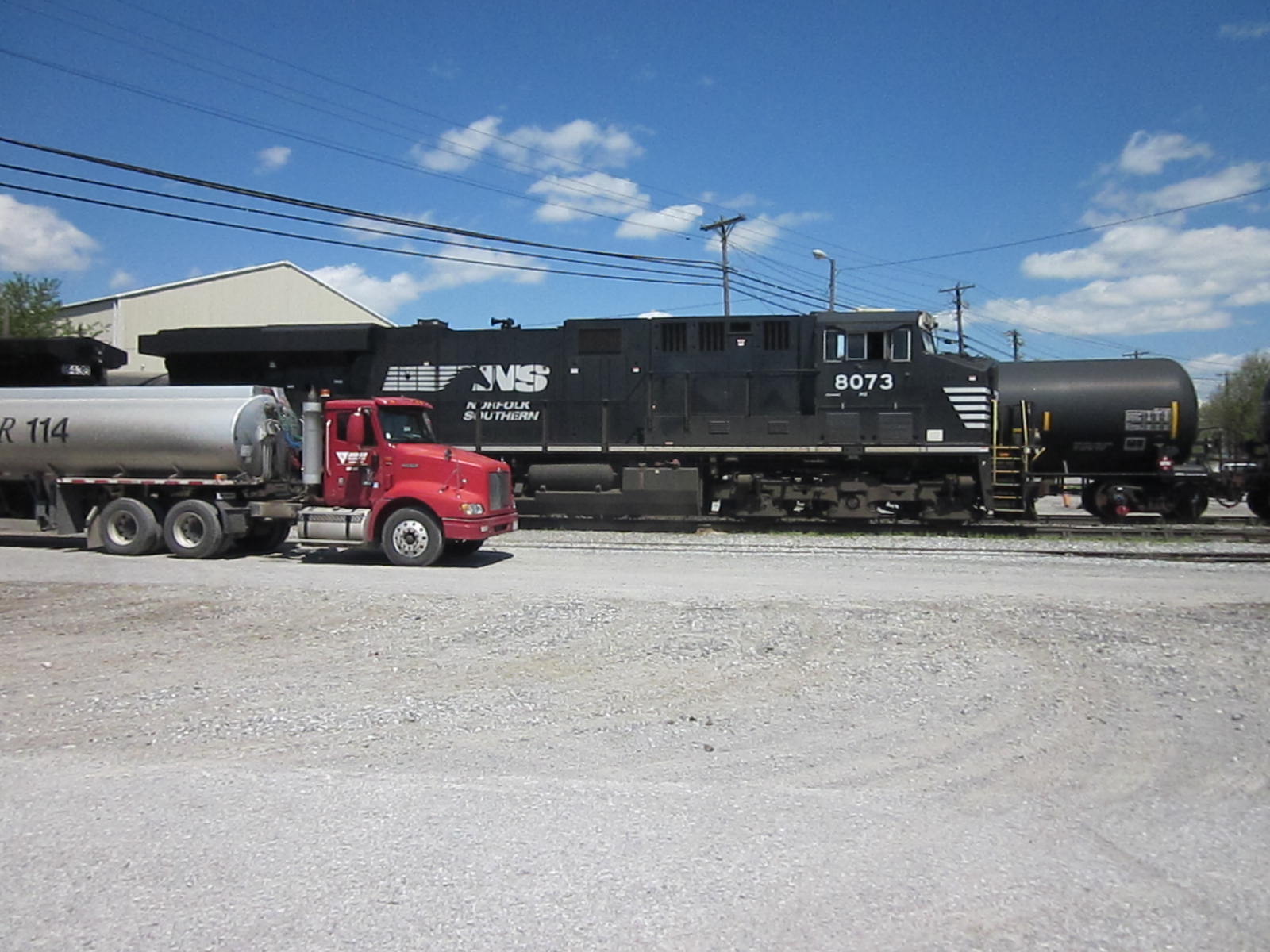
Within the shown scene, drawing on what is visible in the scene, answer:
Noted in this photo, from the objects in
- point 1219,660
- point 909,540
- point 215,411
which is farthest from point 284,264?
point 1219,660

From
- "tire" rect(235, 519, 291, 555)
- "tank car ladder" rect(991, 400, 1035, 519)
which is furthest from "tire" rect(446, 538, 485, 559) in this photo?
"tank car ladder" rect(991, 400, 1035, 519)

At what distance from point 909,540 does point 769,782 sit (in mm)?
11641

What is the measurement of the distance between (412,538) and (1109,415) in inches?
545

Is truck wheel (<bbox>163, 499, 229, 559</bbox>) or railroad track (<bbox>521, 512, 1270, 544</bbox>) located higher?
truck wheel (<bbox>163, 499, 229, 559</bbox>)

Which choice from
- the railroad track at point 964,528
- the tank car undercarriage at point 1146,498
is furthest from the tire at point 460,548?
the tank car undercarriage at point 1146,498

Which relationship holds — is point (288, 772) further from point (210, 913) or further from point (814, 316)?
point (814, 316)

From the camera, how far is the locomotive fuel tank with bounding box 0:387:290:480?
13414 mm

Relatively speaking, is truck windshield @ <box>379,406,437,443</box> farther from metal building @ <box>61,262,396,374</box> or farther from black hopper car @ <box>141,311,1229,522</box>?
metal building @ <box>61,262,396,374</box>

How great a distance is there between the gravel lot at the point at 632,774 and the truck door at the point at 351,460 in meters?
3.82

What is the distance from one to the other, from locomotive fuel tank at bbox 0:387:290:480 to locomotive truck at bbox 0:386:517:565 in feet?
0.06

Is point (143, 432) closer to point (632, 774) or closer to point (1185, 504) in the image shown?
point (632, 774)

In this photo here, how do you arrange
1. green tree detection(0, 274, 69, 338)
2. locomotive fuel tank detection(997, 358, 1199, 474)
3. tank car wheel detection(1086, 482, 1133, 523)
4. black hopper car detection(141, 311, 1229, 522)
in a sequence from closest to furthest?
1. black hopper car detection(141, 311, 1229, 522)
2. locomotive fuel tank detection(997, 358, 1199, 474)
3. tank car wheel detection(1086, 482, 1133, 523)
4. green tree detection(0, 274, 69, 338)

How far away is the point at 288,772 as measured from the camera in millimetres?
4805

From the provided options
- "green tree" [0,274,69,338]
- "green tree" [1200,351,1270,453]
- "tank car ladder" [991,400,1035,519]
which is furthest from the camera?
"green tree" [1200,351,1270,453]
